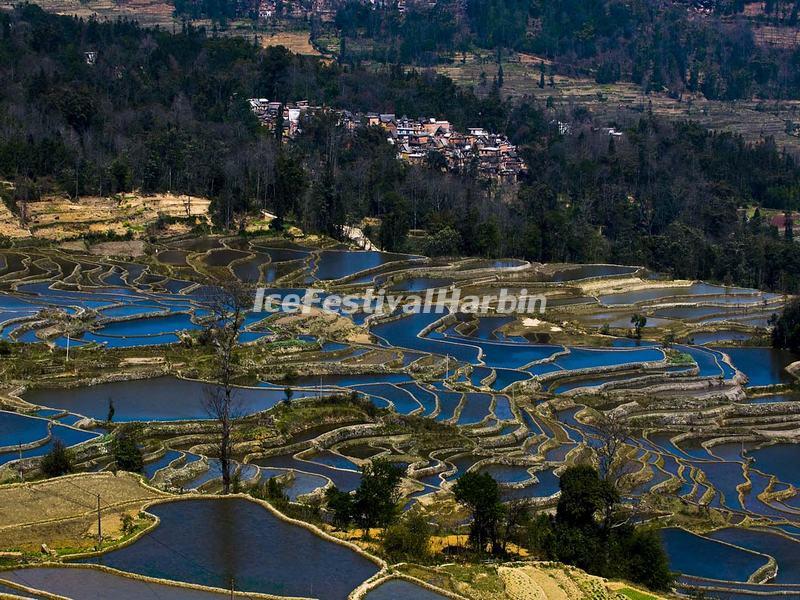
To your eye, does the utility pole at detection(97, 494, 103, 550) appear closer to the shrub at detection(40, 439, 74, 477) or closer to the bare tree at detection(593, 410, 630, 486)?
the shrub at detection(40, 439, 74, 477)

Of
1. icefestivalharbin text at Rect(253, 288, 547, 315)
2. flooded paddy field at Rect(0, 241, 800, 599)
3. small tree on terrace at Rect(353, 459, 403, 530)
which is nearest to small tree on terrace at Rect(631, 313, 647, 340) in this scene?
flooded paddy field at Rect(0, 241, 800, 599)

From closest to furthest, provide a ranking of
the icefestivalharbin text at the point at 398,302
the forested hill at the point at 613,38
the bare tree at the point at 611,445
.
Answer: the bare tree at the point at 611,445 < the icefestivalharbin text at the point at 398,302 < the forested hill at the point at 613,38

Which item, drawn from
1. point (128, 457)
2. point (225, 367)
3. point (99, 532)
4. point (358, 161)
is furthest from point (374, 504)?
point (358, 161)

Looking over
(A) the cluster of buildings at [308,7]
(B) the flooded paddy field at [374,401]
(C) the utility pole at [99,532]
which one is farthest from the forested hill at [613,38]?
(C) the utility pole at [99,532]

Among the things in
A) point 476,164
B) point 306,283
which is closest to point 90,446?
point 306,283

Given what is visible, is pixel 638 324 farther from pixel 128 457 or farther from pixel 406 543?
pixel 406 543

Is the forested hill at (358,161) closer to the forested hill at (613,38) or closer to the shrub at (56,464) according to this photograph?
the forested hill at (613,38)
